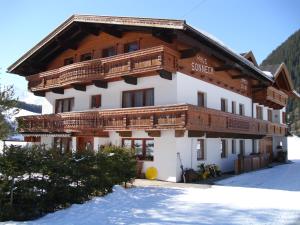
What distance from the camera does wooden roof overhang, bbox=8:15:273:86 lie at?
17.5 meters

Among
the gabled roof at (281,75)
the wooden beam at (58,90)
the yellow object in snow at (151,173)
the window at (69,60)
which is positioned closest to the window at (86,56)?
the window at (69,60)

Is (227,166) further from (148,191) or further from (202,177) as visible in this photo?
(148,191)

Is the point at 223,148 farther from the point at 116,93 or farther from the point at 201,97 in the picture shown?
the point at 116,93

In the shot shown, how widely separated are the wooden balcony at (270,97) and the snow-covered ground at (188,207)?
541 inches

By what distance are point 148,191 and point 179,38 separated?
803cm

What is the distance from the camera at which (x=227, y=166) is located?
75.2ft

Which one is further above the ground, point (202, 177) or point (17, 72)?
point (17, 72)

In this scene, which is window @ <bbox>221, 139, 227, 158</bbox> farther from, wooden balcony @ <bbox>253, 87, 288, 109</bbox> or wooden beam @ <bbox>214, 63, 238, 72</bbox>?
wooden balcony @ <bbox>253, 87, 288, 109</bbox>

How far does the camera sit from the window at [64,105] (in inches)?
964

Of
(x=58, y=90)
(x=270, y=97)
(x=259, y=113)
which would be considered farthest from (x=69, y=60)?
(x=259, y=113)

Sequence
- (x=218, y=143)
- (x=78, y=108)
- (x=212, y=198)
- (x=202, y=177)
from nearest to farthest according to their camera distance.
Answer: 1. (x=212, y=198)
2. (x=202, y=177)
3. (x=218, y=143)
4. (x=78, y=108)

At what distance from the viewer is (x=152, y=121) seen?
16.9m

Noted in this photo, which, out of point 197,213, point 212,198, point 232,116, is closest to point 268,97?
point 232,116

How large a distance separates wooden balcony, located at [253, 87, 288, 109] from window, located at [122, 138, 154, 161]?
42.9 feet
